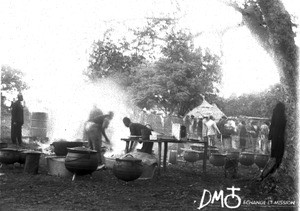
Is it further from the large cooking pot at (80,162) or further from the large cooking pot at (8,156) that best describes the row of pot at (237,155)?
the large cooking pot at (8,156)

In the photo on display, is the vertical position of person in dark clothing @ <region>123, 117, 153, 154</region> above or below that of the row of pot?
above

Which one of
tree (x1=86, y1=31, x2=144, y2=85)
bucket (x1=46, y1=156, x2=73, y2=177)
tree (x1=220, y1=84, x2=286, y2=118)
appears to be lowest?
bucket (x1=46, y1=156, x2=73, y2=177)

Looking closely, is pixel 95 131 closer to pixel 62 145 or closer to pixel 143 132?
pixel 62 145

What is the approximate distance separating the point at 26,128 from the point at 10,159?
21.0m

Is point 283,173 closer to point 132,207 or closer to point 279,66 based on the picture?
point 279,66

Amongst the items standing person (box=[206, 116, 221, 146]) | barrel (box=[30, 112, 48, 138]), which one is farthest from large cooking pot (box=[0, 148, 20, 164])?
barrel (box=[30, 112, 48, 138])

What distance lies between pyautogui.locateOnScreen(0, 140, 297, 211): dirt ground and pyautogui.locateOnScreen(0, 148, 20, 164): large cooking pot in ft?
0.91

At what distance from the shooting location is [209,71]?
42875mm

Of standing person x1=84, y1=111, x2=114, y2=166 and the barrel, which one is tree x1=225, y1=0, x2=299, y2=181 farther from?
the barrel

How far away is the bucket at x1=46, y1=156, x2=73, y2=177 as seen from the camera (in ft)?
30.9

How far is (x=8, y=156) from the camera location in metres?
10.1

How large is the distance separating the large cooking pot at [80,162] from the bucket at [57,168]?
682 mm

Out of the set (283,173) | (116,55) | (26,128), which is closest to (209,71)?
(26,128)

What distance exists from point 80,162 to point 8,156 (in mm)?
2791
